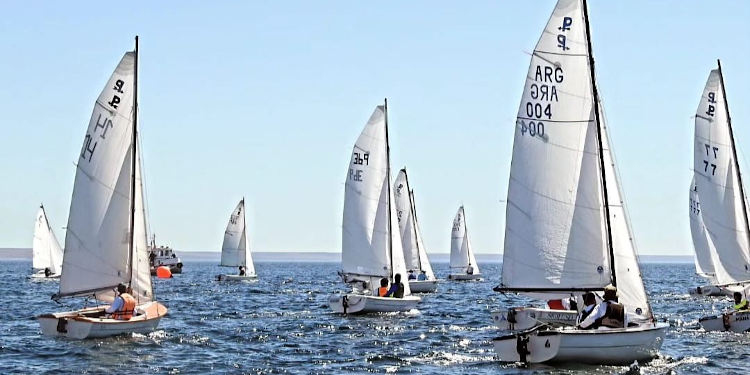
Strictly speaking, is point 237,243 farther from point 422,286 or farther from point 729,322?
point 729,322

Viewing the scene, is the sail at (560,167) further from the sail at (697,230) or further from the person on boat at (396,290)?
the sail at (697,230)

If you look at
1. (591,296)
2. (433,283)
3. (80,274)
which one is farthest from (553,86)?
(433,283)

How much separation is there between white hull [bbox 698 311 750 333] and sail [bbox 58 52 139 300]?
18219 mm

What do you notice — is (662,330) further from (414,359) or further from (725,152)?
(725,152)

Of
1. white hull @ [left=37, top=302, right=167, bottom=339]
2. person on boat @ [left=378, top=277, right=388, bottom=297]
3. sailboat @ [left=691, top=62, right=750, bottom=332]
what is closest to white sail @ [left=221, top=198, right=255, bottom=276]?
person on boat @ [left=378, top=277, right=388, bottom=297]

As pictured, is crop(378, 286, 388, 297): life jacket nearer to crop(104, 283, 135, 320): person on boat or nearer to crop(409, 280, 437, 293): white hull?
crop(104, 283, 135, 320): person on boat

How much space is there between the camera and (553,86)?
28.1 meters

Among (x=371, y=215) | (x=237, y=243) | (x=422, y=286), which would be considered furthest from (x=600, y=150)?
(x=237, y=243)

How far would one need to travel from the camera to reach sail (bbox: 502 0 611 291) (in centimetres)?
2775

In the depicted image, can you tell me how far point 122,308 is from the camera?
3172cm

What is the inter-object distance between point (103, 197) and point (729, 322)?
64.3 ft

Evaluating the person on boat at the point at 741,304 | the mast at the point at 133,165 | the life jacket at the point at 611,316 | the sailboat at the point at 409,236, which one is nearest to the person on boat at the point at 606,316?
the life jacket at the point at 611,316

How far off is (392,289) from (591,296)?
1852cm

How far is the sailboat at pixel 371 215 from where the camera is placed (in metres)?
47.4
